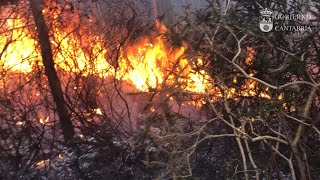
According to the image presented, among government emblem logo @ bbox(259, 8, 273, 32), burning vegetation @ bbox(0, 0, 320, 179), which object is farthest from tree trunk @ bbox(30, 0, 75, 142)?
government emblem logo @ bbox(259, 8, 273, 32)

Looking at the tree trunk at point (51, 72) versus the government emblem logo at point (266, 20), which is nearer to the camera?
the government emblem logo at point (266, 20)

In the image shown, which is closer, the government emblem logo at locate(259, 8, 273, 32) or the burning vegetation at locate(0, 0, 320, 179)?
the government emblem logo at locate(259, 8, 273, 32)

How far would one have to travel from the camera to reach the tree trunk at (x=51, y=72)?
5420mm

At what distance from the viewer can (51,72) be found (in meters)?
5.62

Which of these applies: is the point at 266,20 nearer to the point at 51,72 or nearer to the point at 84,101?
the point at 84,101

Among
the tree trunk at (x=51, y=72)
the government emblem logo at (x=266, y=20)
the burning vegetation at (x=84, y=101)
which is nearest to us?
the government emblem logo at (x=266, y=20)

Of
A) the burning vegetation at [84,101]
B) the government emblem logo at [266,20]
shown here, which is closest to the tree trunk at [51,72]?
the burning vegetation at [84,101]

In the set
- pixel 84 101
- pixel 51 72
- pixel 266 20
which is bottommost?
pixel 84 101

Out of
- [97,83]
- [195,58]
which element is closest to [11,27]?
[97,83]

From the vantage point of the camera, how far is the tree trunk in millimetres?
5420

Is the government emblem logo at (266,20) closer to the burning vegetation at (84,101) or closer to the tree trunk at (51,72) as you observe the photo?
the burning vegetation at (84,101)

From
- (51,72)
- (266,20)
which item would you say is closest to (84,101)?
(51,72)

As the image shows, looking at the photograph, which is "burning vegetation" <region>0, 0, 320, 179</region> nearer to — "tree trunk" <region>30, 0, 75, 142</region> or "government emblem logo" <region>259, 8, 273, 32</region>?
"tree trunk" <region>30, 0, 75, 142</region>

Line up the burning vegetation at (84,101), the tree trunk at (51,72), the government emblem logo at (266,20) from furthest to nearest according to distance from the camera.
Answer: the tree trunk at (51,72) → the burning vegetation at (84,101) → the government emblem logo at (266,20)
